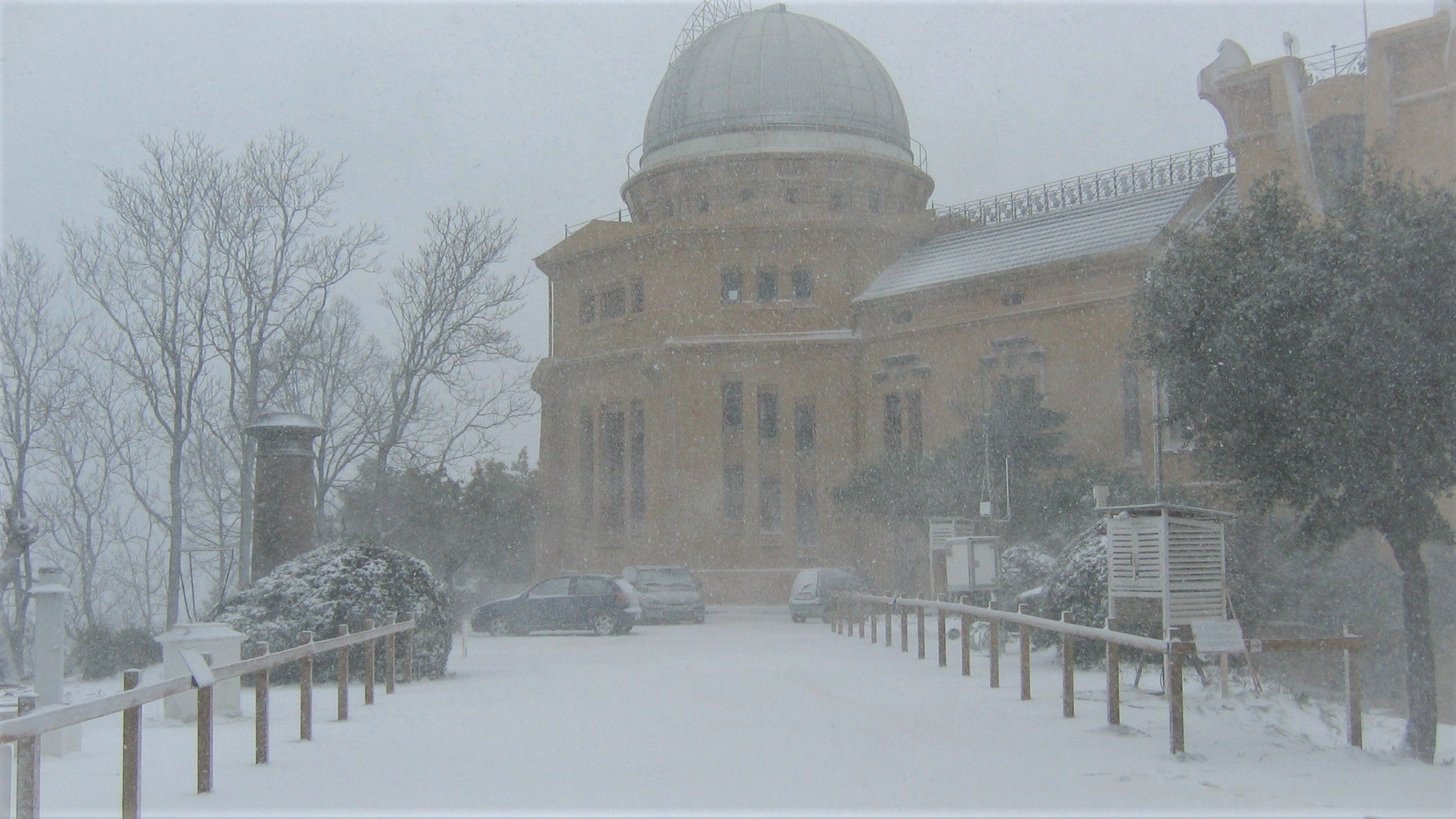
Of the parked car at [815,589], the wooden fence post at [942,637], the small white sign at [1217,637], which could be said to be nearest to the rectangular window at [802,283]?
the parked car at [815,589]

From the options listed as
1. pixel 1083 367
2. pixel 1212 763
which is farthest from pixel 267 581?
pixel 1083 367

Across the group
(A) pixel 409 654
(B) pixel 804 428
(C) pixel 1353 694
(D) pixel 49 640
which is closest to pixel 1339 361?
(C) pixel 1353 694

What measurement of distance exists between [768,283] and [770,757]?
36310 mm

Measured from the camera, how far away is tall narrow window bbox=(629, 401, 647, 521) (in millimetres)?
45469

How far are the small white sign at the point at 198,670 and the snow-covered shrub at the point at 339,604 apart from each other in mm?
7525

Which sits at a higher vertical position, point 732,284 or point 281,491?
point 732,284

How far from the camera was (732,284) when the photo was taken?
44.9m

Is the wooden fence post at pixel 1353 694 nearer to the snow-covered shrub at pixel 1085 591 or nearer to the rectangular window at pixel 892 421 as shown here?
the snow-covered shrub at pixel 1085 591

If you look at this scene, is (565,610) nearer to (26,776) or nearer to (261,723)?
(261,723)

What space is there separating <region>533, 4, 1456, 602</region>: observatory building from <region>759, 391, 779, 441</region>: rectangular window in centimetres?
9

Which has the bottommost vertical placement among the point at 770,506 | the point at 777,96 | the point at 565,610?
the point at 565,610

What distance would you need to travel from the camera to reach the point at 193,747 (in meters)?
10.4

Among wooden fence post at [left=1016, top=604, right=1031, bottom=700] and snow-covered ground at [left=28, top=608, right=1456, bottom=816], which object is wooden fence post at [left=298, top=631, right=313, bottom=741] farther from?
wooden fence post at [left=1016, top=604, right=1031, bottom=700]

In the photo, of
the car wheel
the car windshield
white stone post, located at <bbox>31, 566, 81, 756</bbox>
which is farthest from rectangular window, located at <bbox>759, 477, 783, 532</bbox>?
white stone post, located at <bbox>31, 566, 81, 756</bbox>
